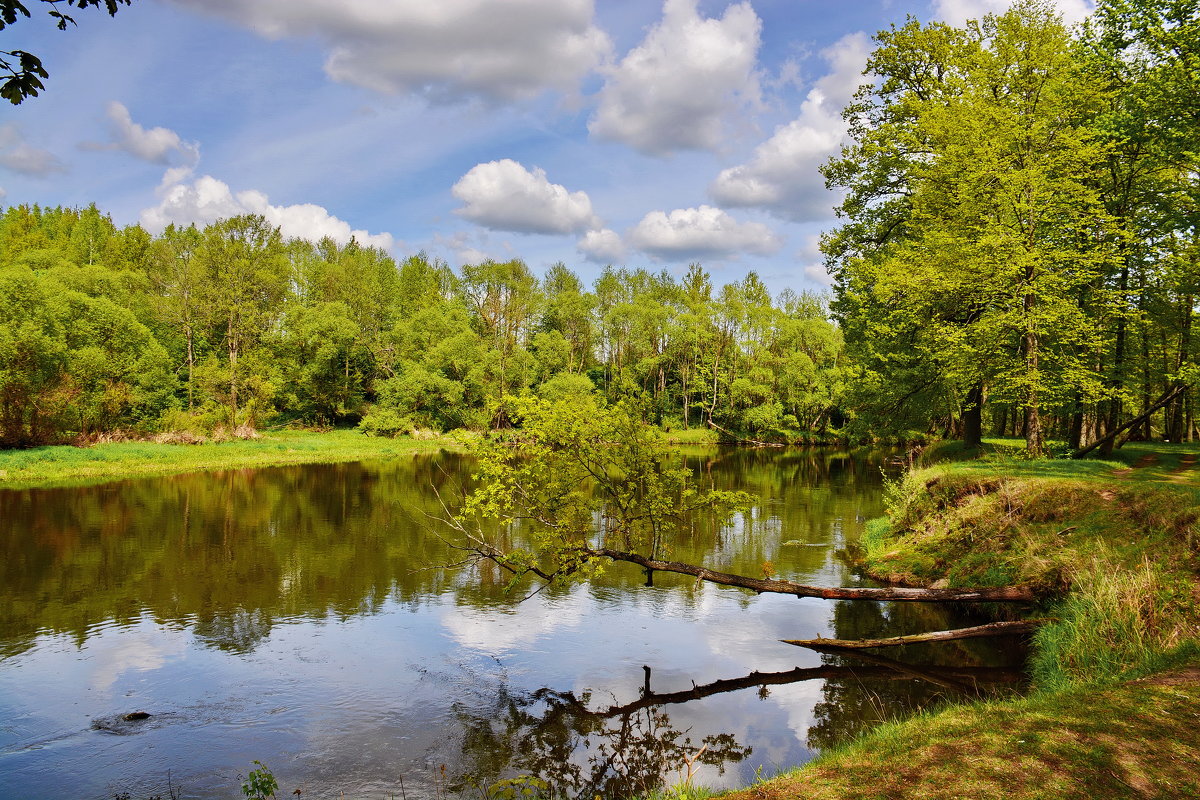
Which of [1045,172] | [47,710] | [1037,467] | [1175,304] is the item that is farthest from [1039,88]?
[47,710]

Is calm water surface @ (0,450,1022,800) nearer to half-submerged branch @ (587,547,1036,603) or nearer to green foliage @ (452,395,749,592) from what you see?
half-submerged branch @ (587,547,1036,603)

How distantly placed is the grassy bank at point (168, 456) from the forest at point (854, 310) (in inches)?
107

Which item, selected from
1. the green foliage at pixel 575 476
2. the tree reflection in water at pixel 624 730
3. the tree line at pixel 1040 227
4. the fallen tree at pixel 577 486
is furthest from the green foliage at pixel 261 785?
the tree line at pixel 1040 227

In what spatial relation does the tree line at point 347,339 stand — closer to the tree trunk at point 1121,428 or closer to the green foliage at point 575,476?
the tree trunk at point 1121,428

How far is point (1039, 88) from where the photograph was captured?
2400cm

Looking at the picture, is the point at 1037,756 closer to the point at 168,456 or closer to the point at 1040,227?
the point at 1040,227

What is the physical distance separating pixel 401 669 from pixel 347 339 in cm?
6165

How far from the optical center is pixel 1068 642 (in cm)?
1122

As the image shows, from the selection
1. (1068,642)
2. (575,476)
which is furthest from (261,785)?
(1068,642)

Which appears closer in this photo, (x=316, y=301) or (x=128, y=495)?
(x=128, y=495)

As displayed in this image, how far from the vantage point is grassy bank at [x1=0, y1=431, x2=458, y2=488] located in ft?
117

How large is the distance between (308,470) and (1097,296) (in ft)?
140

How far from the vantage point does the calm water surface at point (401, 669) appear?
33.0 feet

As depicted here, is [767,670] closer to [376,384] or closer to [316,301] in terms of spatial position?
[376,384]
